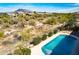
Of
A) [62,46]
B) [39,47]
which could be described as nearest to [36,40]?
[39,47]

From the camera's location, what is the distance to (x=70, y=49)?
5.63 feet

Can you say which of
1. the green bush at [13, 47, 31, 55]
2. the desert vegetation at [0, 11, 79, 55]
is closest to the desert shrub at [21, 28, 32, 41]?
the desert vegetation at [0, 11, 79, 55]

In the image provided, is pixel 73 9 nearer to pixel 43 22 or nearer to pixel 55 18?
pixel 55 18

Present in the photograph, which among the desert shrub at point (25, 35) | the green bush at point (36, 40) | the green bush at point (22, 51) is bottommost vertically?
the green bush at point (22, 51)

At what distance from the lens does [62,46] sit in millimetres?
1721

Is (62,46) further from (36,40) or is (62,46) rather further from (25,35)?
(25,35)

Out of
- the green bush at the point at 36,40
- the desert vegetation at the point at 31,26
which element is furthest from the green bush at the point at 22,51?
the green bush at the point at 36,40

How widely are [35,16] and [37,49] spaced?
1.27ft

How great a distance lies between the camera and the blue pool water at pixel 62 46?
170 centimetres

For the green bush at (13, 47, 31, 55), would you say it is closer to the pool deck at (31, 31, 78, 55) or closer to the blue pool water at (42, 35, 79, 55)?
the pool deck at (31, 31, 78, 55)

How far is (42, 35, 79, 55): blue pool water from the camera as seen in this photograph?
1704 millimetres

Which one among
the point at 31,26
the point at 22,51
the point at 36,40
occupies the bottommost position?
the point at 22,51

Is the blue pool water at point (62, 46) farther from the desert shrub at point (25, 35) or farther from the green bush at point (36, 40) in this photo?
the desert shrub at point (25, 35)
